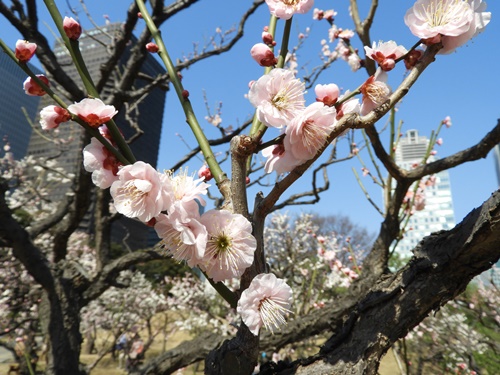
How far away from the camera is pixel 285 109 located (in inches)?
29.0

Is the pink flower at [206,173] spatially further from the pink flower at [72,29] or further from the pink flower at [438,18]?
the pink flower at [438,18]

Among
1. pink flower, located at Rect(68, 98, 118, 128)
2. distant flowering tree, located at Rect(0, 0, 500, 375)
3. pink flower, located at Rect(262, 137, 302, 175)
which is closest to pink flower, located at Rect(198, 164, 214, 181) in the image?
distant flowering tree, located at Rect(0, 0, 500, 375)

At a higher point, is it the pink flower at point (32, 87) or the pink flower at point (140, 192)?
the pink flower at point (32, 87)

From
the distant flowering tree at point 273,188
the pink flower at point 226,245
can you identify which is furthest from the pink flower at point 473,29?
the pink flower at point 226,245

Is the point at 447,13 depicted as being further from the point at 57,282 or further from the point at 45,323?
the point at 45,323

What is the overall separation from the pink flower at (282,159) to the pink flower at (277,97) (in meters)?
0.06

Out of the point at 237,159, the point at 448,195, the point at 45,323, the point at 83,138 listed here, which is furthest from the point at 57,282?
the point at 448,195

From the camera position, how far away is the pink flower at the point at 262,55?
819 mm

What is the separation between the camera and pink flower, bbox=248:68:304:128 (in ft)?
2.27

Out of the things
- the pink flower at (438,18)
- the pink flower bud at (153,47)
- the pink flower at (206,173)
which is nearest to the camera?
the pink flower at (438,18)

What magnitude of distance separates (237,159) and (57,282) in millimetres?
2990

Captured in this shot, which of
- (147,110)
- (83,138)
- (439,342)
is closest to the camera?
(83,138)

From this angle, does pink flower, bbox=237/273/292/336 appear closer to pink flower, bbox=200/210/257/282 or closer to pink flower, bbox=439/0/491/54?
pink flower, bbox=200/210/257/282

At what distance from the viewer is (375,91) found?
0.76m
